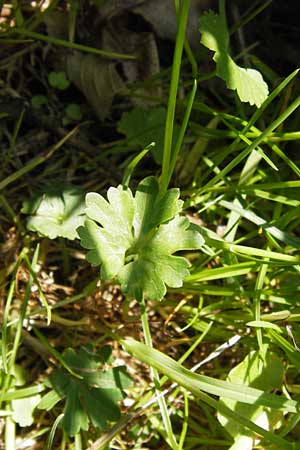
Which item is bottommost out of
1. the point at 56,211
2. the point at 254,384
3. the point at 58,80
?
the point at 254,384

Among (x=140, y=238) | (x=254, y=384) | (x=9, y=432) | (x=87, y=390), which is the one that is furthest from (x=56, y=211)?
(x=254, y=384)

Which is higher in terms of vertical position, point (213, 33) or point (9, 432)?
point (213, 33)

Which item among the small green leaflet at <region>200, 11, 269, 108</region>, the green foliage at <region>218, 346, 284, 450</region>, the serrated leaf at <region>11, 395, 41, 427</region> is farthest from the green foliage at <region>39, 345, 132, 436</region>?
the small green leaflet at <region>200, 11, 269, 108</region>

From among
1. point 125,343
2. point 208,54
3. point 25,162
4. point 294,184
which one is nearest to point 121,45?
point 208,54

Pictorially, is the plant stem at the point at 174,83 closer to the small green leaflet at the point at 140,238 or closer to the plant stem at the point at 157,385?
the small green leaflet at the point at 140,238

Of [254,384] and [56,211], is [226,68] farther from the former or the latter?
[254,384]

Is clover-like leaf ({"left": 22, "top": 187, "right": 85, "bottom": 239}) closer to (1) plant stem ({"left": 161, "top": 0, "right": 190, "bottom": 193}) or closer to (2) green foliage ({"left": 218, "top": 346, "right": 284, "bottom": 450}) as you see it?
(1) plant stem ({"left": 161, "top": 0, "right": 190, "bottom": 193})

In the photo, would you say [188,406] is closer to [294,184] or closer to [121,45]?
[294,184]

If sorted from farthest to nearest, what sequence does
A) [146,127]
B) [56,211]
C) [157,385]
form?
1. [146,127]
2. [56,211]
3. [157,385]
